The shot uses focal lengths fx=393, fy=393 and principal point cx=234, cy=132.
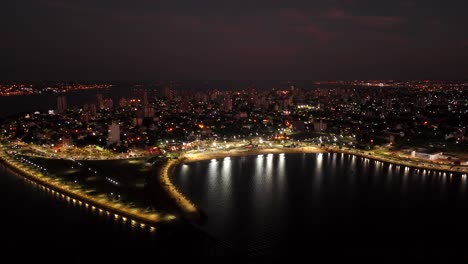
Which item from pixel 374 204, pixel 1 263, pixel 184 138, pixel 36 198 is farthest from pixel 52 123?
pixel 374 204

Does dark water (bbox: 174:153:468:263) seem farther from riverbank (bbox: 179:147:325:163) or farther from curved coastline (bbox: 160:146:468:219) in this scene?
riverbank (bbox: 179:147:325:163)

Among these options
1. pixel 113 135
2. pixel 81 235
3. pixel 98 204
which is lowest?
pixel 81 235

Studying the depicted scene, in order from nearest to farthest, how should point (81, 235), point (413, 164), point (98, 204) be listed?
point (81, 235) → point (98, 204) → point (413, 164)

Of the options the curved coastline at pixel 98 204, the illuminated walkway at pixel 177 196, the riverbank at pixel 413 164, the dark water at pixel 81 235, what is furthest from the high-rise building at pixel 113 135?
the riverbank at pixel 413 164

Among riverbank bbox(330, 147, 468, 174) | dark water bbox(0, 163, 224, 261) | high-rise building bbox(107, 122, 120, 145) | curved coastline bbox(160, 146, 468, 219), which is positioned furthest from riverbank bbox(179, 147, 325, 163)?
dark water bbox(0, 163, 224, 261)

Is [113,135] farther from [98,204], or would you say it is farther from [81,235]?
[81,235]

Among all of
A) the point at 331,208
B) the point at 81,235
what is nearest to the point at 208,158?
the point at 331,208
